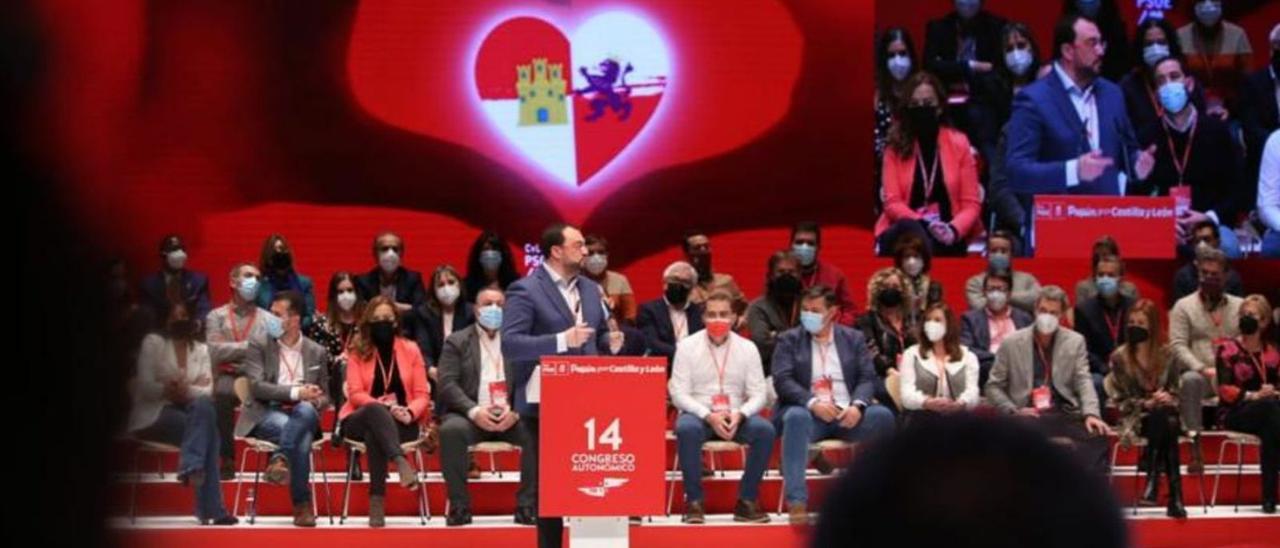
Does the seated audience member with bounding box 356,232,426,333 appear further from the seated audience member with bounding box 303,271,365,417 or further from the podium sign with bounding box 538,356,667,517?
the podium sign with bounding box 538,356,667,517

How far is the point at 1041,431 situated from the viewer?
0.64 metres

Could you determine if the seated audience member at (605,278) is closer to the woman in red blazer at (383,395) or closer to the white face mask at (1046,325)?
the woman in red blazer at (383,395)

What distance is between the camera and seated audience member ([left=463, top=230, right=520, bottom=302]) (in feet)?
39.6

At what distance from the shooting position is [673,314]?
11438mm

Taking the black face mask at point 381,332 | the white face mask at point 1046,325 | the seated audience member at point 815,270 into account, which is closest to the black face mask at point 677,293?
the seated audience member at point 815,270

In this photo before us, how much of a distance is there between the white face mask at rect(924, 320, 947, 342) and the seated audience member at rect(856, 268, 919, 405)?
1.56 feet

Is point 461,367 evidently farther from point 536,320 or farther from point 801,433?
point 536,320

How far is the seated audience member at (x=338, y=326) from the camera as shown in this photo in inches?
417

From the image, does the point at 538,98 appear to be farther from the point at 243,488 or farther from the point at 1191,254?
the point at 1191,254

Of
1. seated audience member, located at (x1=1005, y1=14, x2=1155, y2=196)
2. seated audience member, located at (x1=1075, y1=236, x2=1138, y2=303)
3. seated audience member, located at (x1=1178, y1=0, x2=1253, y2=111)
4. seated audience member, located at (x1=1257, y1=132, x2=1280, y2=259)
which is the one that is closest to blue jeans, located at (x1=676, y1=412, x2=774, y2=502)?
seated audience member, located at (x1=1075, y1=236, x2=1138, y2=303)

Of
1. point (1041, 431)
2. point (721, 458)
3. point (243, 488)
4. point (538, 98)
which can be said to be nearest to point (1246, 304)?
point (721, 458)

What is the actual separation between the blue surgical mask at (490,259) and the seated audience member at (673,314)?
1234 mm

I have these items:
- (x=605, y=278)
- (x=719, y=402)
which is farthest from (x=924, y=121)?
(x=719, y=402)

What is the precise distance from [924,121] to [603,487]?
6576 millimetres
